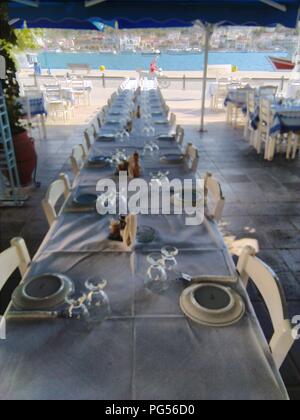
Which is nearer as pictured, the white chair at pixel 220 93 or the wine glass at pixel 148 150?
the wine glass at pixel 148 150

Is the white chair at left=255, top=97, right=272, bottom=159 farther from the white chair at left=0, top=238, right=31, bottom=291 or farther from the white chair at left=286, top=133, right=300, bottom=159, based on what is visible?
the white chair at left=0, top=238, right=31, bottom=291

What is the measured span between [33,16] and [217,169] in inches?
132

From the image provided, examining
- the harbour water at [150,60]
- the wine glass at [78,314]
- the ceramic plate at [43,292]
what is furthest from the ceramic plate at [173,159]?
the harbour water at [150,60]

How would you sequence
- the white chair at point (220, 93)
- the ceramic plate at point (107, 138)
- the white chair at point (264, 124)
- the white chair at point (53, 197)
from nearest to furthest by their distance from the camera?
1. the white chair at point (53, 197)
2. the ceramic plate at point (107, 138)
3. the white chair at point (264, 124)
4. the white chair at point (220, 93)

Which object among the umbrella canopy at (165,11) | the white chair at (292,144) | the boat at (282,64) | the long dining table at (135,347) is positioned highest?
the umbrella canopy at (165,11)

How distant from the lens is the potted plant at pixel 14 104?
3953mm

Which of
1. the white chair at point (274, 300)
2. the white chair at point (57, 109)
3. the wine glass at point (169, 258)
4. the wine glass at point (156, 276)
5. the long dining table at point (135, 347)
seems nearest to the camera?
the long dining table at point (135, 347)

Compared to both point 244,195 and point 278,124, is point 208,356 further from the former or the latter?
point 278,124

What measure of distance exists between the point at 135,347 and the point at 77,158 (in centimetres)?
245

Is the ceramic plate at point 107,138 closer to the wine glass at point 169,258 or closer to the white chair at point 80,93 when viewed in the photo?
the wine glass at point 169,258

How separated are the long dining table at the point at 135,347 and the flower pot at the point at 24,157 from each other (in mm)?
2987

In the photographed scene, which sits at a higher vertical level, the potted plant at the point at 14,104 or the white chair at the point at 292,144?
the potted plant at the point at 14,104

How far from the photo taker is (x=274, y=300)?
1491 millimetres
